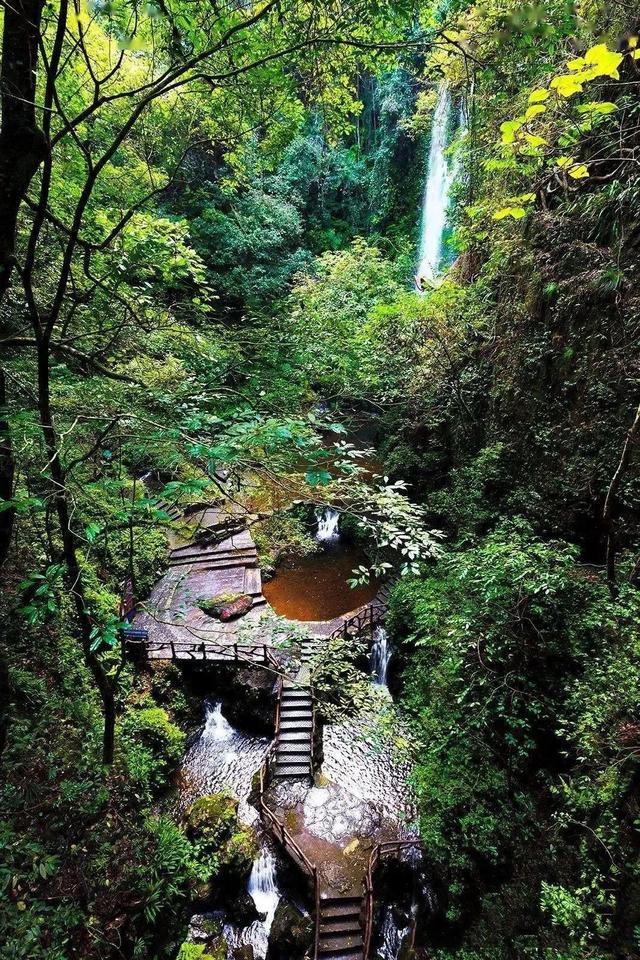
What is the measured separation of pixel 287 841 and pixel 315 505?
19.2ft

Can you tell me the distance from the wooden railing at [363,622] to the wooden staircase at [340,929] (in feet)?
15.3

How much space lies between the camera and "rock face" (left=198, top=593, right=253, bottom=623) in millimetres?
11008

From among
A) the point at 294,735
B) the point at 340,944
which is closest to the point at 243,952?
the point at 340,944

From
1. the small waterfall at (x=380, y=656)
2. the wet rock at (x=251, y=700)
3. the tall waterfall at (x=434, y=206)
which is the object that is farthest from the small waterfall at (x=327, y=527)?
the tall waterfall at (x=434, y=206)

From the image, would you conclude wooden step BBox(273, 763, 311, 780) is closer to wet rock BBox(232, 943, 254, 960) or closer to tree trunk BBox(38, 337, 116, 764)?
wet rock BBox(232, 943, 254, 960)

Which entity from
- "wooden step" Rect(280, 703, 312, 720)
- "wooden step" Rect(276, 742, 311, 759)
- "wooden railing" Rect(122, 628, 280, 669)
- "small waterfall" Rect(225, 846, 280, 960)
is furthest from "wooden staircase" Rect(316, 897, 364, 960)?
"wooden railing" Rect(122, 628, 280, 669)

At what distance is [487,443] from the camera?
9.62 m

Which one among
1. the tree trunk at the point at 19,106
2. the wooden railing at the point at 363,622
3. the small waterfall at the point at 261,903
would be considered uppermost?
the tree trunk at the point at 19,106

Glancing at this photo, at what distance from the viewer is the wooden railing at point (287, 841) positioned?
6.57 m

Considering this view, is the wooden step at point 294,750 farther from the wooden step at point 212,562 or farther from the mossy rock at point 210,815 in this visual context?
the wooden step at point 212,562

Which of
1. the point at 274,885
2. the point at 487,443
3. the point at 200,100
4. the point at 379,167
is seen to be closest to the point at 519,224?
the point at 487,443

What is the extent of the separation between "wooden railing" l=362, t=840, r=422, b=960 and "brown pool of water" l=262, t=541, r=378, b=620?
559 cm

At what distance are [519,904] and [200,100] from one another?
389 inches

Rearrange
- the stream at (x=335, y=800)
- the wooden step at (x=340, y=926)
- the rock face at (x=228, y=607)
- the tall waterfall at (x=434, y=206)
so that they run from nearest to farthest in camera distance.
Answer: the wooden step at (x=340, y=926), the stream at (x=335, y=800), the rock face at (x=228, y=607), the tall waterfall at (x=434, y=206)
